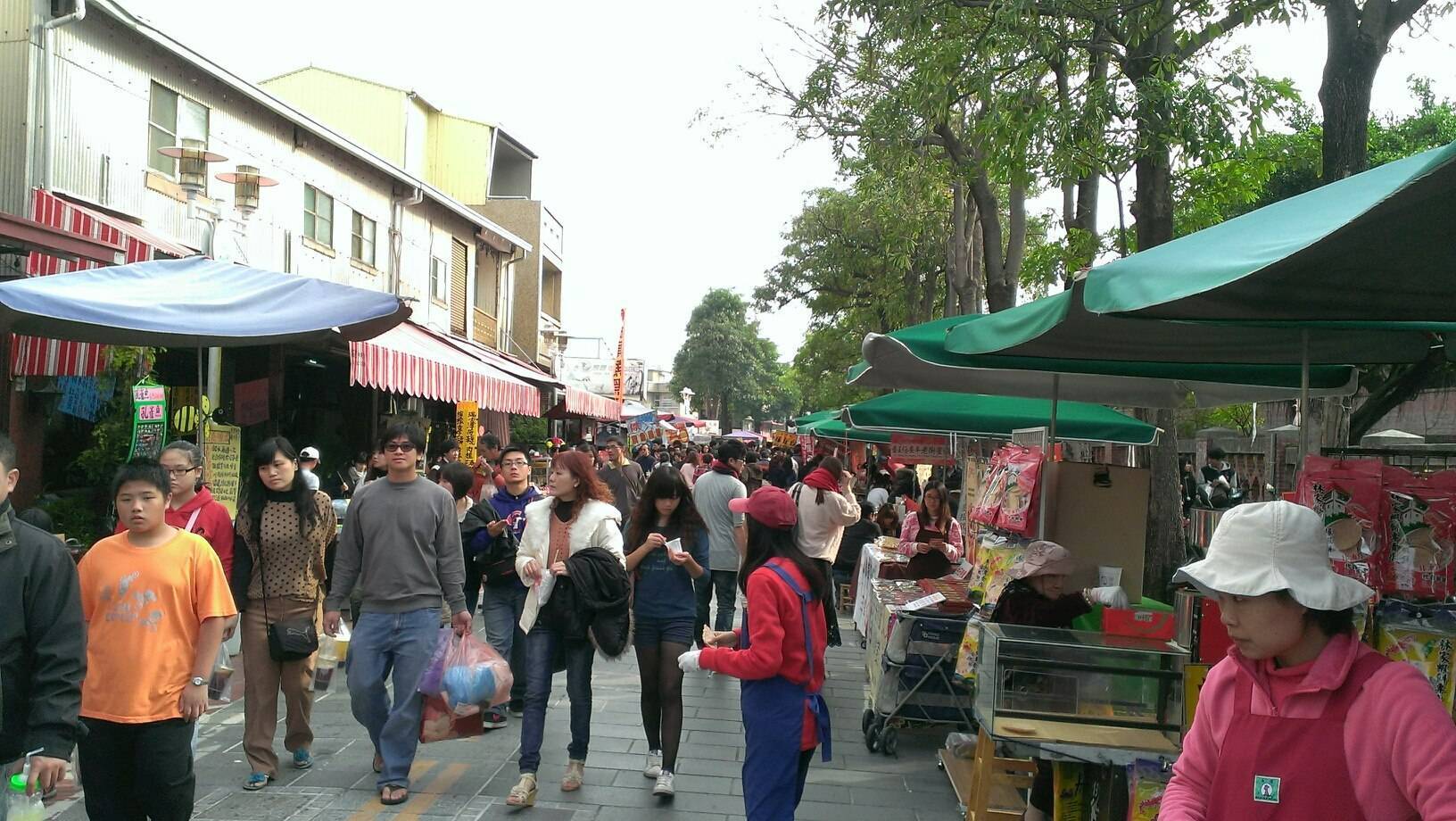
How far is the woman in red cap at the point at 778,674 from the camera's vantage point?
4.37m

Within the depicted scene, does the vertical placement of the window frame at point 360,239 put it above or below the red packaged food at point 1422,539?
above

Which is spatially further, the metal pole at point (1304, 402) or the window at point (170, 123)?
the window at point (170, 123)

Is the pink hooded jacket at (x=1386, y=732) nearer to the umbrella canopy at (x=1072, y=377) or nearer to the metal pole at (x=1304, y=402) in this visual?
the metal pole at (x=1304, y=402)

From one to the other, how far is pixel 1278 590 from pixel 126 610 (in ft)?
12.8

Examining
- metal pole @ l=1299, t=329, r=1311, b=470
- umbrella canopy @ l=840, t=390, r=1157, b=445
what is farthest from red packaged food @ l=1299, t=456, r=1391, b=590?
umbrella canopy @ l=840, t=390, r=1157, b=445

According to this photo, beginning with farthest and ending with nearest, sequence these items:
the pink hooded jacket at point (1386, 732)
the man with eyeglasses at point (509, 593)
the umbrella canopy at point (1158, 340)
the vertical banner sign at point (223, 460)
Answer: the vertical banner sign at point (223, 460) → the man with eyeglasses at point (509, 593) → the umbrella canopy at point (1158, 340) → the pink hooded jacket at point (1386, 732)

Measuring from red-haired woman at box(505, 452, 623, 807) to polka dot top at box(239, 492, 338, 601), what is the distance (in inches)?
45.5

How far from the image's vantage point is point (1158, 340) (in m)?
4.87

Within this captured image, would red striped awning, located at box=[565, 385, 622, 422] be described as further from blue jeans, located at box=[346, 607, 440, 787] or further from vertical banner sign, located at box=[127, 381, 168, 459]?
blue jeans, located at box=[346, 607, 440, 787]

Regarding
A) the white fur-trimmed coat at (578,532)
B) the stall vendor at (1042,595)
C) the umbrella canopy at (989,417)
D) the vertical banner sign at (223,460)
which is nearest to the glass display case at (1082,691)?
the stall vendor at (1042,595)

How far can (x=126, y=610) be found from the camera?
13.6 ft

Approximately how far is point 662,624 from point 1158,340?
116 inches

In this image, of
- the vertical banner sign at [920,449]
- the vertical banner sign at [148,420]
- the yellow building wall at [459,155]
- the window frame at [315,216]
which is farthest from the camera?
the yellow building wall at [459,155]

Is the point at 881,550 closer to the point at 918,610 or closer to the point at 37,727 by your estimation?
the point at 918,610
